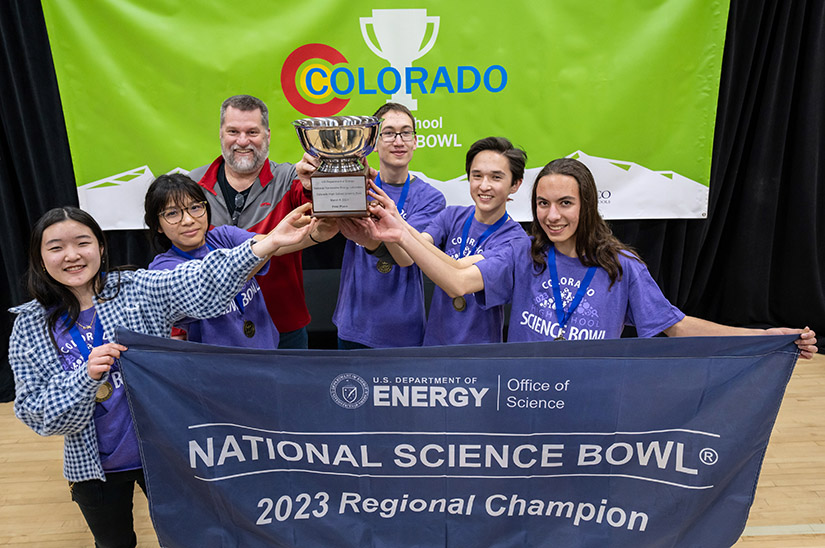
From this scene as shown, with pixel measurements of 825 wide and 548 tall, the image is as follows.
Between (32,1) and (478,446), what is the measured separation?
3.81 meters

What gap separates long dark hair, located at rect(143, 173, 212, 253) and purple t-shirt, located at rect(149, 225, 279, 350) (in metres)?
0.10

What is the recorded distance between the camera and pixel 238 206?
237 centimetres

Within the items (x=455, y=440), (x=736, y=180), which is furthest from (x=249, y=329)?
(x=736, y=180)

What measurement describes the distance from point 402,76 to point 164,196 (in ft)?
6.72

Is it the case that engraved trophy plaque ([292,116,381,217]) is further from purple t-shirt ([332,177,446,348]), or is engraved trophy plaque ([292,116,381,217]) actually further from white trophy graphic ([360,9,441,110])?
white trophy graphic ([360,9,441,110])

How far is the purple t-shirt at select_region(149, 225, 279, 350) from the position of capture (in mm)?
1936

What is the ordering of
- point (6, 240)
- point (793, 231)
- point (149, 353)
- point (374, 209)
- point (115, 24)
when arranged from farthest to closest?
point (793, 231), point (6, 240), point (115, 24), point (374, 209), point (149, 353)

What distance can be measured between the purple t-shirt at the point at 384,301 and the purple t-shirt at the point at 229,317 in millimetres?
380

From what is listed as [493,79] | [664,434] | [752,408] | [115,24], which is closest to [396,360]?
[664,434]

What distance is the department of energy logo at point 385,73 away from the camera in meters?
3.48

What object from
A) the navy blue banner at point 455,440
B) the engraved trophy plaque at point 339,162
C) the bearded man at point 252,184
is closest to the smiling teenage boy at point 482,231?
the engraved trophy plaque at point 339,162

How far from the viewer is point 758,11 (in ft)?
12.3

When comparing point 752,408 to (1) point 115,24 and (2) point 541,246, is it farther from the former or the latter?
(1) point 115,24

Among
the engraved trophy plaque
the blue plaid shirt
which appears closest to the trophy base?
the engraved trophy plaque
